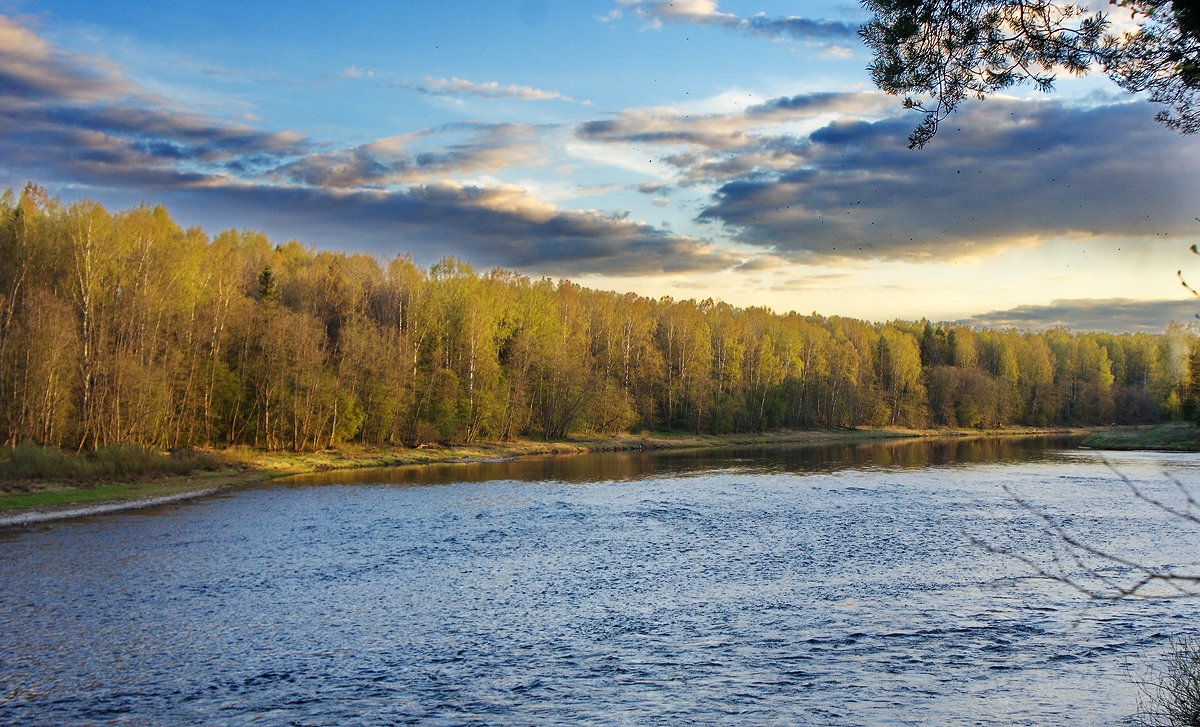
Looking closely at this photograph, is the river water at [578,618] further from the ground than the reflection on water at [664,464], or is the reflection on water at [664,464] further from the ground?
the river water at [578,618]

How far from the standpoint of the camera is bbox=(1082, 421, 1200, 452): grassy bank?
2771 inches

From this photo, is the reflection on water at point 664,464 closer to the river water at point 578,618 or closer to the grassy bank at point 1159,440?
the grassy bank at point 1159,440

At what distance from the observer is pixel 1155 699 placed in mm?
11711

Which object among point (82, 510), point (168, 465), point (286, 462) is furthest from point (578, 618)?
point (286, 462)

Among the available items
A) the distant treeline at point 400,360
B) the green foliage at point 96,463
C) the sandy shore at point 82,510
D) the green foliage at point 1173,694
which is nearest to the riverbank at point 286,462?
the sandy shore at point 82,510

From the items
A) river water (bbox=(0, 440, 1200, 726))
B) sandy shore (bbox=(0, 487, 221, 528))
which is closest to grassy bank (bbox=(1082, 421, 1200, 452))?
river water (bbox=(0, 440, 1200, 726))

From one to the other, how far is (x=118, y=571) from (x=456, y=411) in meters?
50.6

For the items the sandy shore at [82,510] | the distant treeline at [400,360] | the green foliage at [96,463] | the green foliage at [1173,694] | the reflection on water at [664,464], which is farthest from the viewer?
the reflection on water at [664,464]

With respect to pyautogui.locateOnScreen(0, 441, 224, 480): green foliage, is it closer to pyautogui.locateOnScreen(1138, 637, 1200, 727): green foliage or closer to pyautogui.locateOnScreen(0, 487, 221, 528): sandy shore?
pyautogui.locateOnScreen(0, 487, 221, 528): sandy shore

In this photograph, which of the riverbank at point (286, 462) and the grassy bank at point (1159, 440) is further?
the grassy bank at point (1159, 440)

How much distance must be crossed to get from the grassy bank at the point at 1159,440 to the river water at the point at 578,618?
46268 millimetres

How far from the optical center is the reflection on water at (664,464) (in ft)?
167

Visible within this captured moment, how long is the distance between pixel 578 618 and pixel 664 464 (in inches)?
1745

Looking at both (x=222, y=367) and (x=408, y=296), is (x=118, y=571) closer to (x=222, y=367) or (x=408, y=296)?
(x=222, y=367)
